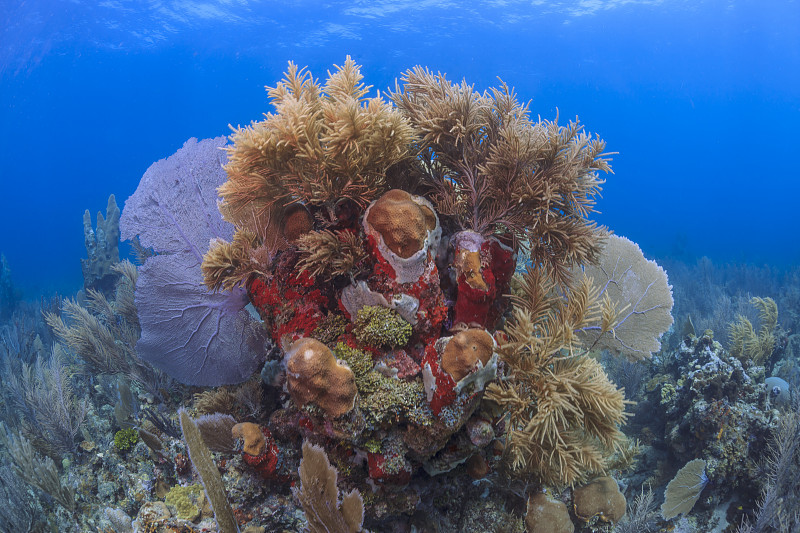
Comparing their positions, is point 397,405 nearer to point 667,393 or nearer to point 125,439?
point 125,439

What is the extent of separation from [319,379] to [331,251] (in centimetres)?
92

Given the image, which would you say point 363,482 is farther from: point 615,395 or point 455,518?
point 615,395

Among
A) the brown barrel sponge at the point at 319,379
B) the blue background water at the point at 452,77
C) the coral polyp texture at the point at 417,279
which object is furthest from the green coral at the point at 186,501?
the blue background water at the point at 452,77

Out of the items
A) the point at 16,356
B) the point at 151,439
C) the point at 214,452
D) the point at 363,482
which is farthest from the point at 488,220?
the point at 16,356

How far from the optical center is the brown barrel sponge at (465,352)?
231 centimetres

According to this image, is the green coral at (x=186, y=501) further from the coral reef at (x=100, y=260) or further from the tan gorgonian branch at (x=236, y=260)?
the coral reef at (x=100, y=260)

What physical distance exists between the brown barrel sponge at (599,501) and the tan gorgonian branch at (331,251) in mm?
3321

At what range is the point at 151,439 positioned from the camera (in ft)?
12.7

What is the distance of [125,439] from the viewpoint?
169 inches

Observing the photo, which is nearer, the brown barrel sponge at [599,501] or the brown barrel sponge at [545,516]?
the brown barrel sponge at [545,516]

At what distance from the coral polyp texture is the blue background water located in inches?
784

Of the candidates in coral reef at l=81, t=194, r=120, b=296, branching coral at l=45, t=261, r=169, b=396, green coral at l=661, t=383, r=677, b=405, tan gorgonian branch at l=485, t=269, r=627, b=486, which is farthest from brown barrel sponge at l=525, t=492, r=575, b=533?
coral reef at l=81, t=194, r=120, b=296

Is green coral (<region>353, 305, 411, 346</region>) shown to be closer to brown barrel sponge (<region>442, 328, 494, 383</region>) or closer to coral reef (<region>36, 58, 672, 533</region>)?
coral reef (<region>36, 58, 672, 533</region>)

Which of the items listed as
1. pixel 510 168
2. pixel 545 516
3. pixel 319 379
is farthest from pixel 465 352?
pixel 545 516
